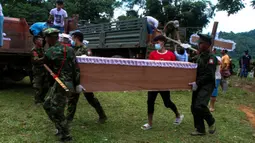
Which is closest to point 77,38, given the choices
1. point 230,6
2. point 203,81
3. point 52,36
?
point 52,36

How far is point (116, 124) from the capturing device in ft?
17.5

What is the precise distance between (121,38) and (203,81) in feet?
20.8

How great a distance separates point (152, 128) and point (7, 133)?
242cm

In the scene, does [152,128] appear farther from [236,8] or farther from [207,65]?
[236,8]

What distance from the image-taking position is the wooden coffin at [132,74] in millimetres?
4078

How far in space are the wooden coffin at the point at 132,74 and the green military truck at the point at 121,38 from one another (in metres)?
4.64

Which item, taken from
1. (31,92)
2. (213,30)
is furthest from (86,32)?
(213,30)

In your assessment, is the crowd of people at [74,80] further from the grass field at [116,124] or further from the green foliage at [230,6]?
the green foliage at [230,6]

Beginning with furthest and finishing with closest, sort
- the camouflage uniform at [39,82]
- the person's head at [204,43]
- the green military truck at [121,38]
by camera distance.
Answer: the green military truck at [121,38], the camouflage uniform at [39,82], the person's head at [204,43]

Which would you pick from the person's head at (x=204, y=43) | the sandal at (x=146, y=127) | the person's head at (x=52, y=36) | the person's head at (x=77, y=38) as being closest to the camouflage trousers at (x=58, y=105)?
the person's head at (x=52, y=36)

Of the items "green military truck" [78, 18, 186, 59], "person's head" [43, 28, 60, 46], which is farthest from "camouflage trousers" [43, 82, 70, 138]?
"green military truck" [78, 18, 186, 59]

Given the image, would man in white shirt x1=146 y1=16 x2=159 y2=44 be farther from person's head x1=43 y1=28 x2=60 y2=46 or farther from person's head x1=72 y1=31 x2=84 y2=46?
person's head x1=43 y1=28 x2=60 y2=46

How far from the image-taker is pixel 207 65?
4.82m

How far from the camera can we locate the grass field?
450 centimetres
